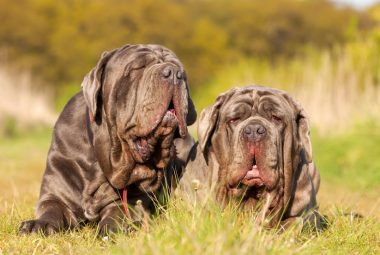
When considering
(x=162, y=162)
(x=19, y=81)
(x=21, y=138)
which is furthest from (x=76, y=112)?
(x=19, y=81)

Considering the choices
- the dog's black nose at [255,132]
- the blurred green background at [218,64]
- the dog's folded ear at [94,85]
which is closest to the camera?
the dog's black nose at [255,132]

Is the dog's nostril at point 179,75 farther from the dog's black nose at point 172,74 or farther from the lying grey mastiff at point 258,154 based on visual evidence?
the lying grey mastiff at point 258,154

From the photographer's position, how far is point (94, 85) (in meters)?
4.58

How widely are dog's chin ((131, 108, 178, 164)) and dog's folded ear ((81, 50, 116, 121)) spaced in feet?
1.07

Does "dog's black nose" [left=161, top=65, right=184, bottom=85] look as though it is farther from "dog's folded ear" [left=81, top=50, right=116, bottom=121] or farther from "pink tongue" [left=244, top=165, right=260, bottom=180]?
"pink tongue" [left=244, top=165, right=260, bottom=180]

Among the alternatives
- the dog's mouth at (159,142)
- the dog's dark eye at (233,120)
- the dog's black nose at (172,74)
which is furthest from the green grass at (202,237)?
the dog's black nose at (172,74)

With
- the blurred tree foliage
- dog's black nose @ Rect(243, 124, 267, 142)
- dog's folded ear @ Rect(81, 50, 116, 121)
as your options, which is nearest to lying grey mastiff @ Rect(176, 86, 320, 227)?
dog's black nose @ Rect(243, 124, 267, 142)

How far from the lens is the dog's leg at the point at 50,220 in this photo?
4453 mm

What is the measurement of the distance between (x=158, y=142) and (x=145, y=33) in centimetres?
3147

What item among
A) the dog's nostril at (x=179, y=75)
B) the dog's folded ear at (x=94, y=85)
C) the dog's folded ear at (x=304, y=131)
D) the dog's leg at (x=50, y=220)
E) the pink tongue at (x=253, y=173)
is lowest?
the dog's leg at (x=50, y=220)

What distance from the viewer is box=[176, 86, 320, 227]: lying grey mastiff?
13.6 ft

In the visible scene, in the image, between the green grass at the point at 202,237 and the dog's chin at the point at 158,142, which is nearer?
the green grass at the point at 202,237

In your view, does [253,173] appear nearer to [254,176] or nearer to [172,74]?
[254,176]

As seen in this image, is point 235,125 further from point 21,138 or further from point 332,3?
point 332,3
